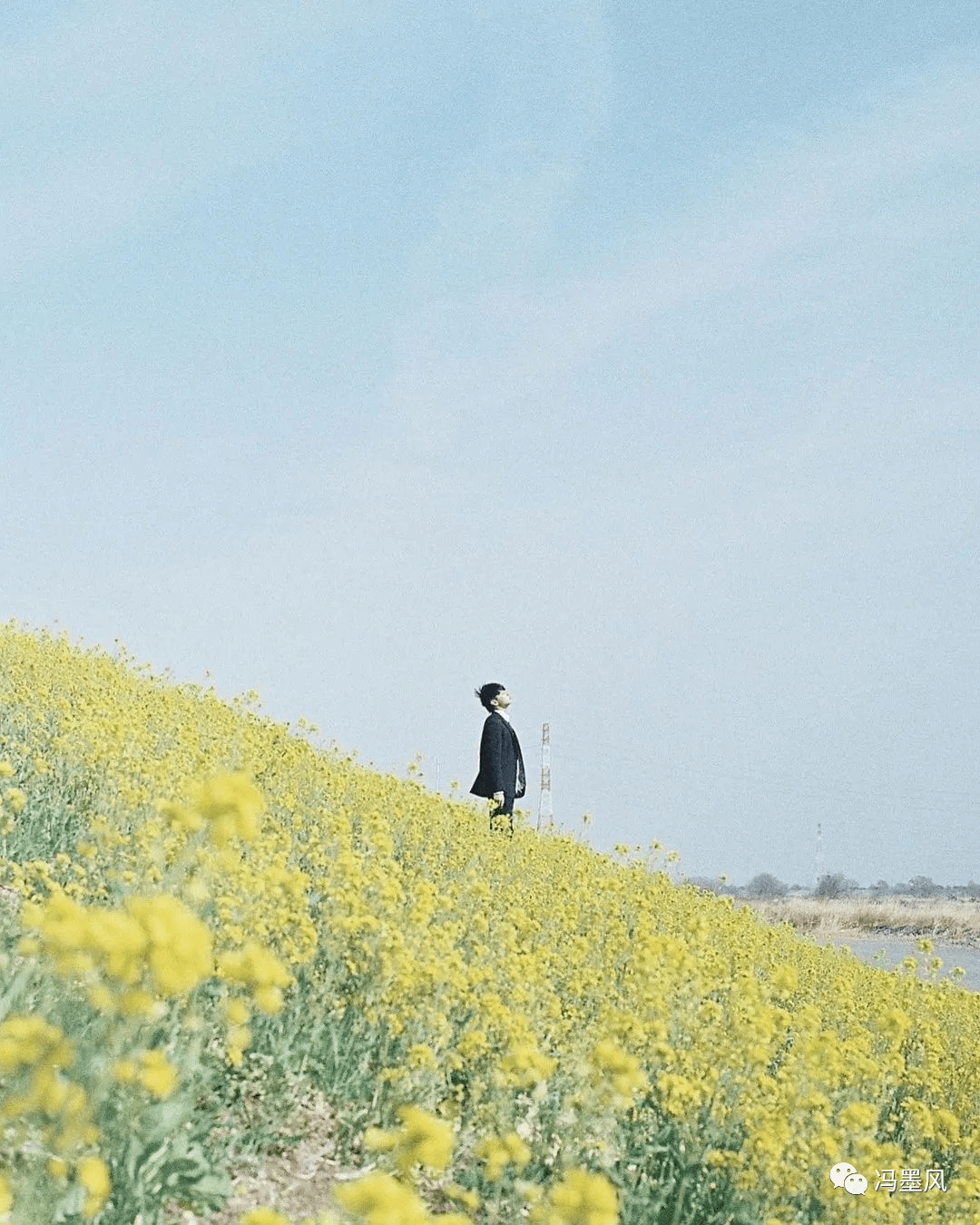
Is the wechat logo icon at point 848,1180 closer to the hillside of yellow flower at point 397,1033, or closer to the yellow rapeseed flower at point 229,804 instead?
the hillside of yellow flower at point 397,1033

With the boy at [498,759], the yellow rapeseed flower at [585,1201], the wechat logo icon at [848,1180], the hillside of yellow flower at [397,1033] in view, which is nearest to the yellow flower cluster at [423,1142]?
the hillside of yellow flower at [397,1033]

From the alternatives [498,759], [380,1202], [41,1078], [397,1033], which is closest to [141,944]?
[41,1078]

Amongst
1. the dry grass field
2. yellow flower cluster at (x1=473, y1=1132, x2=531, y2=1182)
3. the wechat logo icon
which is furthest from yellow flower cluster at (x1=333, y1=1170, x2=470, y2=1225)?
the dry grass field

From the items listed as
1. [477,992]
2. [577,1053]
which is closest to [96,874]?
[477,992]

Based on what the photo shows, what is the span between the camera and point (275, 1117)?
4.18 metres

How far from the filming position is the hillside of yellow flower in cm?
239

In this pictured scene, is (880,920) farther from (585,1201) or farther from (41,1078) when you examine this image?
(41,1078)

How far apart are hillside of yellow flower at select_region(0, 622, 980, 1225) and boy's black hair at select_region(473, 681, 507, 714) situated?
12.2 ft

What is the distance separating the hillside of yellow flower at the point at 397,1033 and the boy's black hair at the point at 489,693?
3.71 m

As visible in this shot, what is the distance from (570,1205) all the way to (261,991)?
105 cm

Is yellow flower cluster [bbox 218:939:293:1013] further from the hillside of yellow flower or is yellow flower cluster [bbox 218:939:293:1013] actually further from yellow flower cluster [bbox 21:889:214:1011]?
yellow flower cluster [bbox 21:889:214:1011]

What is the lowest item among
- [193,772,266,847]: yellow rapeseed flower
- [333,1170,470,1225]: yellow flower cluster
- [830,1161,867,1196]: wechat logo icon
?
[830,1161,867,1196]: wechat logo icon

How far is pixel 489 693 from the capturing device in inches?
504

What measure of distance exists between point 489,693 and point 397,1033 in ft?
27.1
